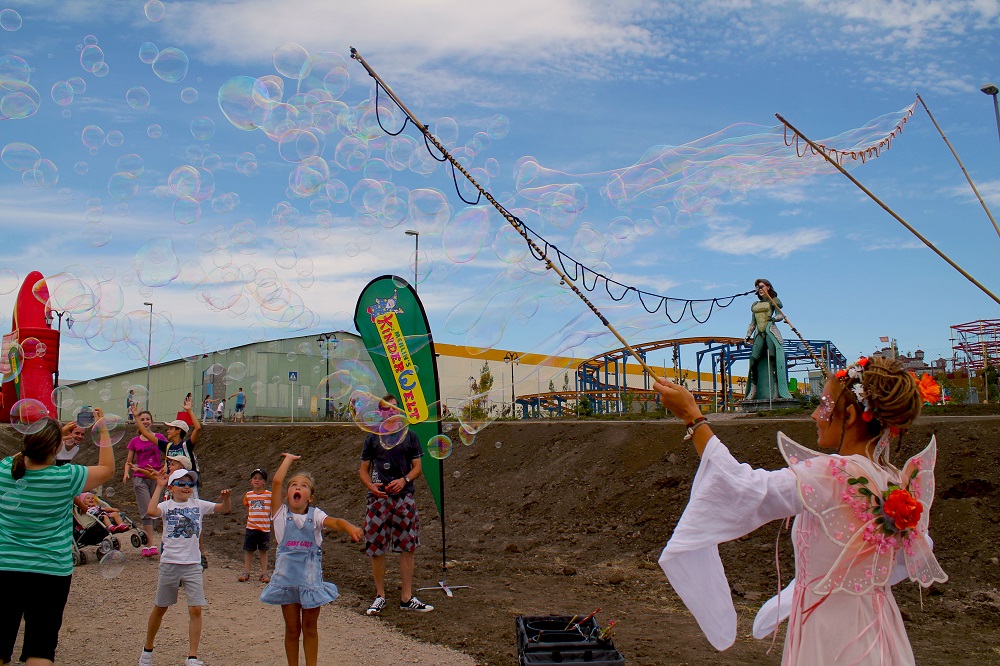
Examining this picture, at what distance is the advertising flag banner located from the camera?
8133mm

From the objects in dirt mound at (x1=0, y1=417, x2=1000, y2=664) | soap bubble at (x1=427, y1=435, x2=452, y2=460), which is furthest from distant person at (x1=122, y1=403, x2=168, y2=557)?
soap bubble at (x1=427, y1=435, x2=452, y2=460)

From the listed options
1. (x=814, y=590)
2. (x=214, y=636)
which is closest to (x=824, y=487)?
(x=814, y=590)

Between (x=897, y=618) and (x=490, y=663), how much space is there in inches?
135

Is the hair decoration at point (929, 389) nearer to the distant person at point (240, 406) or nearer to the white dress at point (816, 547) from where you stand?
the white dress at point (816, 547)

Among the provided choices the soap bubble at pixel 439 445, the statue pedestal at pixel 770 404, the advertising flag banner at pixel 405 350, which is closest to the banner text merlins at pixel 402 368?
the advertising flag banner at pixel 405 350

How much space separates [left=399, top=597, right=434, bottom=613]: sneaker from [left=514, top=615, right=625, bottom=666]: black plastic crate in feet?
8.35

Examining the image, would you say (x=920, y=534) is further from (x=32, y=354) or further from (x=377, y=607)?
(x=32, y=354)

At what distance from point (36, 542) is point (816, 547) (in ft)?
12.7

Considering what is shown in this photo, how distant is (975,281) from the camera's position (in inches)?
183

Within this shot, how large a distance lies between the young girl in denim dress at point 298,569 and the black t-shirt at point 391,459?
6.76 feet

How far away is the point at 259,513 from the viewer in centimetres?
845

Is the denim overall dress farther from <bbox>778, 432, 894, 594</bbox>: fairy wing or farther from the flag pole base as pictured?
<bbox>778, 432, 894, 594</bbox>: fairy wing

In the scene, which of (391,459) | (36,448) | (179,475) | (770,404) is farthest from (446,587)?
(770,404)

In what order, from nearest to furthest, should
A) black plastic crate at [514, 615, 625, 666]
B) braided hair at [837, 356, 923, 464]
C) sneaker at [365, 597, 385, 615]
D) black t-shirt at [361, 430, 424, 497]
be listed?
braided hair at [837, 356, 923, 464]
black plastic crate at [514, 615, 625, 666]
sneaker at [365, 597, 385, 615]
black t-shirt at [361, 430, 424, 497]
